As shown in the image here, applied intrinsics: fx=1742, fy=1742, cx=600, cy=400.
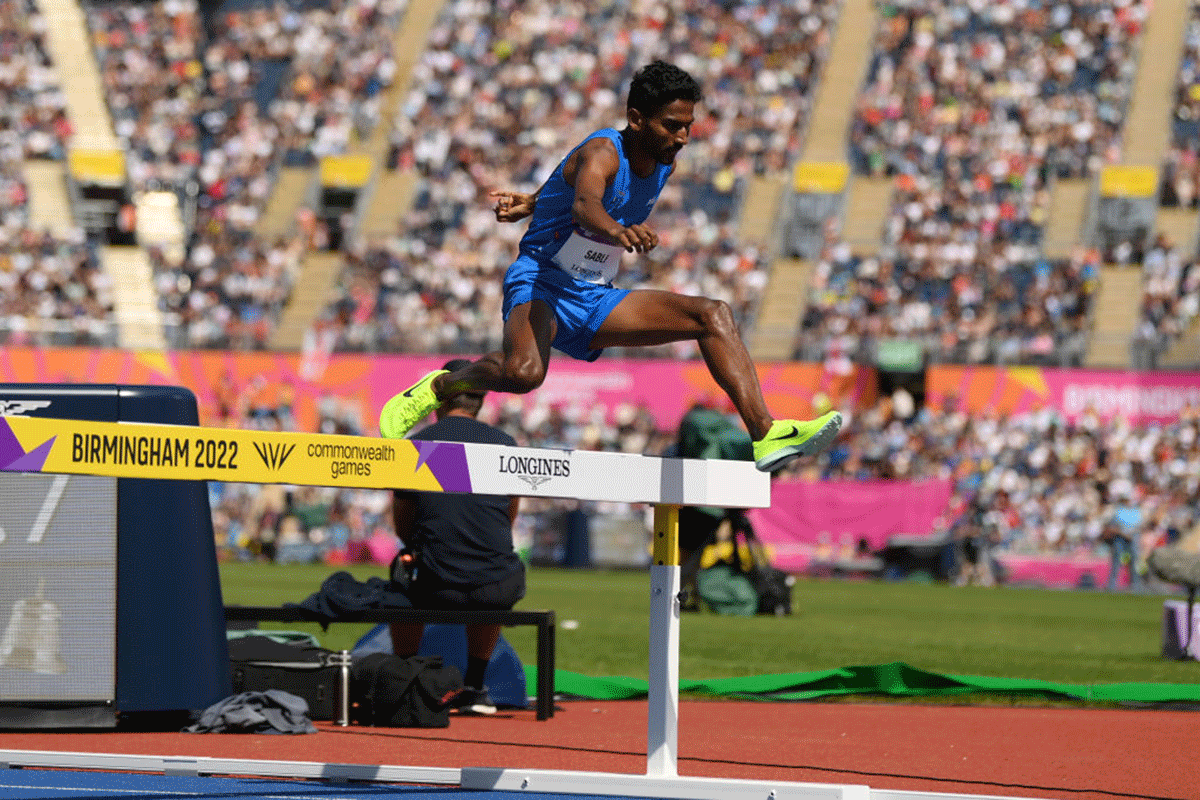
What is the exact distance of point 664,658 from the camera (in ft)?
21.3

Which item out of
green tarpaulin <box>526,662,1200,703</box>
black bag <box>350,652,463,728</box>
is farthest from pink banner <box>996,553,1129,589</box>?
black bag <box>350,652,463,728</box>

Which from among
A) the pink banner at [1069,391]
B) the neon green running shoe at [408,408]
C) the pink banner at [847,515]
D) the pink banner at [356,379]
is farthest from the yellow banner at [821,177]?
the neon green running shoe at [408,408]

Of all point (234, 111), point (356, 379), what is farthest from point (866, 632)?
point (234, 111)

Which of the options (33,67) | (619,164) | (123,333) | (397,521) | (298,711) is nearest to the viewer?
(619,164)

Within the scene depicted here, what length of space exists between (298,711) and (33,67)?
37793 millimetres

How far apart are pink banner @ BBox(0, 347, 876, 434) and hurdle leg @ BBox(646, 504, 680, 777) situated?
25.0 meters

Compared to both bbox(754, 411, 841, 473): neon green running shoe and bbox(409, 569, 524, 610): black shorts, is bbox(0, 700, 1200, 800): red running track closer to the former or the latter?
bbox(409, 569, 524, 610): black shorts

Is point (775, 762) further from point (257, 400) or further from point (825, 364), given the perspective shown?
point (257, 400)

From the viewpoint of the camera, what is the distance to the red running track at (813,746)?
22.8 feet

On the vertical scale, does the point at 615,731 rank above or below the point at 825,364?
below

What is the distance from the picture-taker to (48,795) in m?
6.02

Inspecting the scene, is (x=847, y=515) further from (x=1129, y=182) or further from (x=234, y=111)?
(x=234, y=111)

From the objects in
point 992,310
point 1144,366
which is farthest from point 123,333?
point 1144,366

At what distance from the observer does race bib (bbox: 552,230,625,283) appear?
7023 mm
